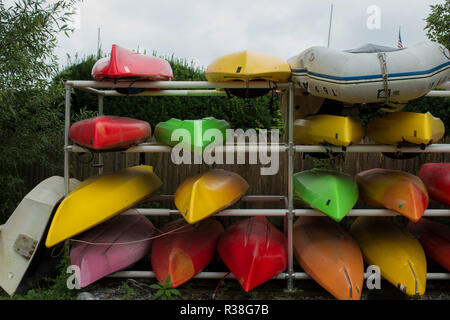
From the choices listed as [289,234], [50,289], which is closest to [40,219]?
[50,289]

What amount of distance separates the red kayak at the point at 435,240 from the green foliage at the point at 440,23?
2212mm

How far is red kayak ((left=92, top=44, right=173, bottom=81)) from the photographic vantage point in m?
2.90

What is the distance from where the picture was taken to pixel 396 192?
2.91 meters

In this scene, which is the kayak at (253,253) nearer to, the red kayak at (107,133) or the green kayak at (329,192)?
the green kayak at (329,192)

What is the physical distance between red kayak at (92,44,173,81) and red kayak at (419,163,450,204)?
8.86 ft

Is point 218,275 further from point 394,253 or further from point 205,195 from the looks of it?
point 394,253

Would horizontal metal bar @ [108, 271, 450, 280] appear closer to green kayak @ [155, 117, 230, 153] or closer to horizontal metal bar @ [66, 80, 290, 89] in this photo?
green kayak @ [155, 117, 230, 153]

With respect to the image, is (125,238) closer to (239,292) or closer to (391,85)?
(239,292)

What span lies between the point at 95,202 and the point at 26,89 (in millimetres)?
1504

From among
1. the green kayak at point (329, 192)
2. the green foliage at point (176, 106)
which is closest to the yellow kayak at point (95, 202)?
the green kayak at point (329, 192)

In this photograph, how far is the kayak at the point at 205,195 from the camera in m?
2.73

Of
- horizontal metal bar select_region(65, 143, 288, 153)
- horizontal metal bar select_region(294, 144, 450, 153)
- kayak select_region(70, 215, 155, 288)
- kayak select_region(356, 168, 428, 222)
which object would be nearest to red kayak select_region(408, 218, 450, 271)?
kayak select_region(356, 168, 428, 222)

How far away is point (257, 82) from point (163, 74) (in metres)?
0.83

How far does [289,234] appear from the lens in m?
3.00
